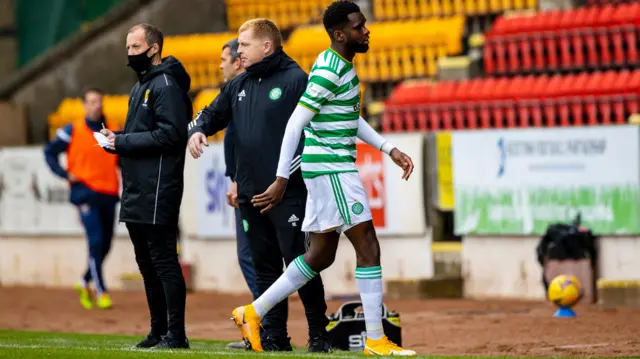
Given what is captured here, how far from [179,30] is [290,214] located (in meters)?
15.5

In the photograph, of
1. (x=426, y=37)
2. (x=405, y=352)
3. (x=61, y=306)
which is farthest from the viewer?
(x=426, y=37)

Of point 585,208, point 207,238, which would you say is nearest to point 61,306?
point 207,238

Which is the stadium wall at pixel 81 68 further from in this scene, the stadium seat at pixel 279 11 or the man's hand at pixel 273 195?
the man's hand at pixel 273 195

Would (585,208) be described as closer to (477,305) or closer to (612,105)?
(477,305)

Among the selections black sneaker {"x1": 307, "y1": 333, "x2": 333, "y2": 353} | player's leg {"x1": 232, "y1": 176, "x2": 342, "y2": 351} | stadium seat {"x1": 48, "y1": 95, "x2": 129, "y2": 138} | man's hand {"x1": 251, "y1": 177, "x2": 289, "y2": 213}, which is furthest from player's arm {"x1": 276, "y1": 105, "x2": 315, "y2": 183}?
stadium seat {"x1": 48, "y1": 95, "x2": 129, "y2": 138}

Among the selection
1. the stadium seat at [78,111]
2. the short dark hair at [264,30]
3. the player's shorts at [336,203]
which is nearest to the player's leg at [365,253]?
the player's shorts at [336,203]

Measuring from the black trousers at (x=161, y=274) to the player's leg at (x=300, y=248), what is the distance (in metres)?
0.77

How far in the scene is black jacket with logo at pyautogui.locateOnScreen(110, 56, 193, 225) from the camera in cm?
841

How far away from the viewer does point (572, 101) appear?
16.1 meters

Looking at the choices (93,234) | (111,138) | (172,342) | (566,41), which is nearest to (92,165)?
(93,234)

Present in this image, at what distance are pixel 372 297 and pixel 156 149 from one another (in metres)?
1.76

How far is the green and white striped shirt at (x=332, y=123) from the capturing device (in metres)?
7.62

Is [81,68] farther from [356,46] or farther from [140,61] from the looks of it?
[356,46]

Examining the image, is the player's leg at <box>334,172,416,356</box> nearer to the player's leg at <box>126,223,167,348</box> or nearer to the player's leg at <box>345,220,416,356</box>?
the player's leg at <box>345,220,416,356</box>
